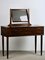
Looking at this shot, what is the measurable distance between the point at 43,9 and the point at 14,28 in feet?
4.22

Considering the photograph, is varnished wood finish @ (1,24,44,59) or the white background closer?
varnished wood finish @ (1,24,44,59)

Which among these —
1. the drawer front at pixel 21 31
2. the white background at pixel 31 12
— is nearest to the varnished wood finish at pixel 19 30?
the drawer front at pixel 21 31

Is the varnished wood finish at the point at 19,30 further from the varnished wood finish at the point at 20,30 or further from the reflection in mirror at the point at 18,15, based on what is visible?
the reflection in mirror at the point at 18,15

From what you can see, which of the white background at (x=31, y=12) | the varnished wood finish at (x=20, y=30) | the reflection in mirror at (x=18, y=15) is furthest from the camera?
the white background at (x=31, y=12)

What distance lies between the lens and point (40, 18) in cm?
441

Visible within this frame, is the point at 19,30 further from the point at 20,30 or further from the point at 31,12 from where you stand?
the point at 31,12

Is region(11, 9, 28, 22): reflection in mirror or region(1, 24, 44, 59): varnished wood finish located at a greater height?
region(11, 9, 28, 22): reflection in mirror

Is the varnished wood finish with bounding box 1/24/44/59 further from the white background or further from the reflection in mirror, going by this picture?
the white background

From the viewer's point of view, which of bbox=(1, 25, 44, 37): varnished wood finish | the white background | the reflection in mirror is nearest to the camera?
bbox=(1, 25, 44, 37): varnished wood finish

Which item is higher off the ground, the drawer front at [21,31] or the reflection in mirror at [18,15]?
the reflection in mirror at [18,15]

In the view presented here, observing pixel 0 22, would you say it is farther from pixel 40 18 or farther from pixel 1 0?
pixel 40 18

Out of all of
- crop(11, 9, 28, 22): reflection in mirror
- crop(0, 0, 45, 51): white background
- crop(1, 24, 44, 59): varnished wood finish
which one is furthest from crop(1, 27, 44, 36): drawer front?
crop(0, 0, 45, 51): white background

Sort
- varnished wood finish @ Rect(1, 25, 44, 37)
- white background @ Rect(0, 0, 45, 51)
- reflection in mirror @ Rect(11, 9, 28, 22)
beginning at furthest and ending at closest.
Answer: white background @ Rect(0, 0, 45, 51), reflection in mirror @ Rect(11, 9, 28, 22), varnished wood finish @ Rect(1, 25, 44, 37)

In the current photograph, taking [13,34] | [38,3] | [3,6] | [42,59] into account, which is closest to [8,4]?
[3,6]
